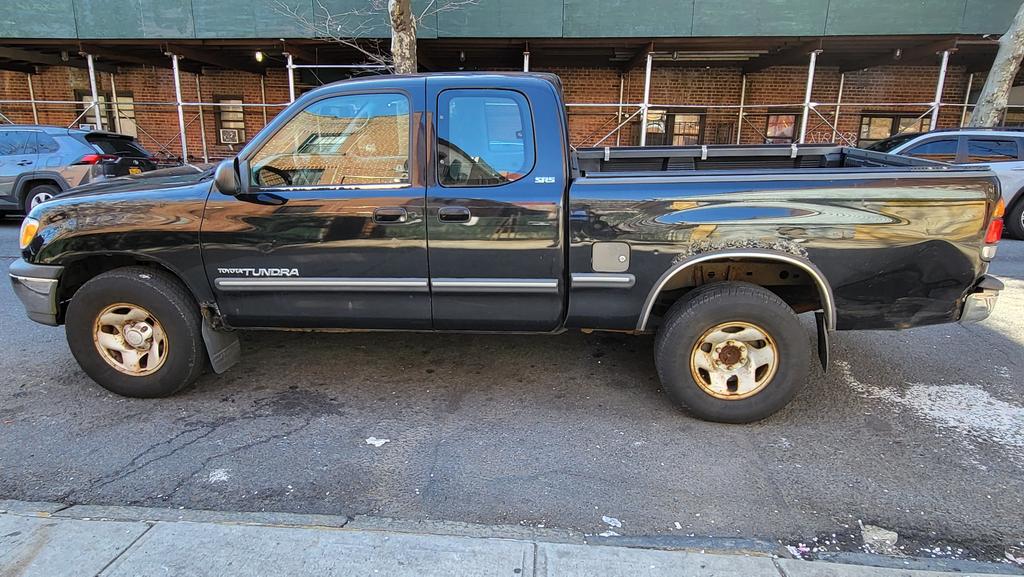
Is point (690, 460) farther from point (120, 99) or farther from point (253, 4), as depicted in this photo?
point (120, 99)

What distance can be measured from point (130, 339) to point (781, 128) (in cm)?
1541

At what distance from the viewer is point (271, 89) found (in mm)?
15492

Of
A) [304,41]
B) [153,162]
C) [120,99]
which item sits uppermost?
[304,41]

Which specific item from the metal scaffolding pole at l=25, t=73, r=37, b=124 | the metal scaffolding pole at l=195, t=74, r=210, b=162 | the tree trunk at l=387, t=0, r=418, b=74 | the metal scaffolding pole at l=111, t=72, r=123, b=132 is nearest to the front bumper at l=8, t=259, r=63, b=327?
the tree trunk at l=387, t=0, r=418, b=74

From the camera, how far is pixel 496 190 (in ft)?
11.1

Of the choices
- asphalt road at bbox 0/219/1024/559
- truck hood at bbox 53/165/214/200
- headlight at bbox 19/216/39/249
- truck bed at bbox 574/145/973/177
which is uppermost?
truck bed at bbox 574/145/973/177

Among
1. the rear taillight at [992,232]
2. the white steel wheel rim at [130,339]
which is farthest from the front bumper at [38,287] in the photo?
the rear taillight at [992,232]

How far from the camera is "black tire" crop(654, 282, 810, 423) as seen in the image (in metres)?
3.31

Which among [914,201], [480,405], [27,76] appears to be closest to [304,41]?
[27,76]

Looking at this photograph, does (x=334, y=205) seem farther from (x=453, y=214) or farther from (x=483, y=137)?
(x=483, y=137)

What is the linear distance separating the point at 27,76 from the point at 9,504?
17540 mm

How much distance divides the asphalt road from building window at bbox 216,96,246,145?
1216cm

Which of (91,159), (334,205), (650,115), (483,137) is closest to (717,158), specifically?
(483,137)

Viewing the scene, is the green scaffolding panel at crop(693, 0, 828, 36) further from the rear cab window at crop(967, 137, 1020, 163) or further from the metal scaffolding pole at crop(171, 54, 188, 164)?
the metal scaffolding pole at crop(171, 54, 188, 164)
